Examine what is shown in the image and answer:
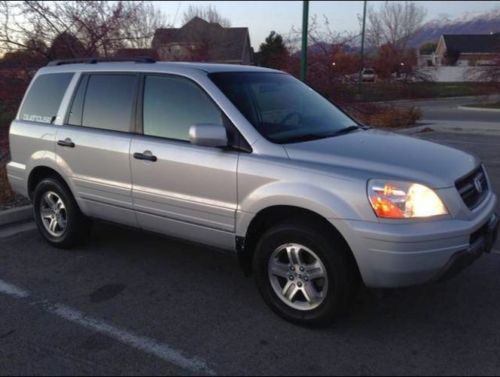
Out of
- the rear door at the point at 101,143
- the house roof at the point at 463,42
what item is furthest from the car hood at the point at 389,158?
the house roof at the point at 463,42

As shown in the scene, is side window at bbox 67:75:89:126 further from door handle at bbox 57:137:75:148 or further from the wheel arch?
the wheel arch

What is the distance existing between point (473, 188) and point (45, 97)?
4027mm

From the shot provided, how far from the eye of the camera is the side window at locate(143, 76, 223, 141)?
4254 millimetres

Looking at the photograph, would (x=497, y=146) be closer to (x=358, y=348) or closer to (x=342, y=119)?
(x=342, y=119)

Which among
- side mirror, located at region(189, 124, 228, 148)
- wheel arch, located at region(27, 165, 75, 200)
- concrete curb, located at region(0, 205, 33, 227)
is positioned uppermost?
side mirror, located at region(189, 124, 228, 148)

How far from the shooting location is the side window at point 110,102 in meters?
4.76

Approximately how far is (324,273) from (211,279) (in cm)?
137

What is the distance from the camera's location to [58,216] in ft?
18.0

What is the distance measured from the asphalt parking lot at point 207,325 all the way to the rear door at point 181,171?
0.54 m

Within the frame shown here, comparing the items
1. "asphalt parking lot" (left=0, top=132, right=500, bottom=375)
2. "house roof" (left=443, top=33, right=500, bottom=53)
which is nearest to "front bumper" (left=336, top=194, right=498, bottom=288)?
"asphalt parking lot" (left=0, top=132, right=500, bottom=375)

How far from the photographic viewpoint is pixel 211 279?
4707 millimetres

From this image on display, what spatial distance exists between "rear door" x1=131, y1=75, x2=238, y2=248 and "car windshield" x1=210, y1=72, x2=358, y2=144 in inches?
9.1

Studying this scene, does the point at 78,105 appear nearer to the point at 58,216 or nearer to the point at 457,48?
the point at 58,216

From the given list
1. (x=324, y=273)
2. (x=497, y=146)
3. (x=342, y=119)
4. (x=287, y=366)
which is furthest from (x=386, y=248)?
(x=497, y=146)
